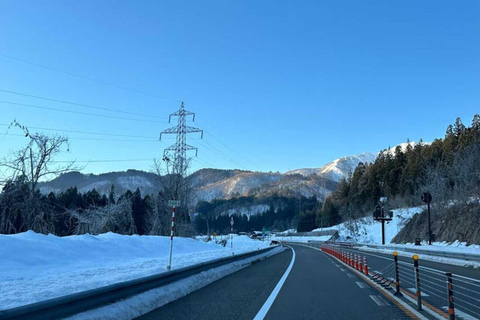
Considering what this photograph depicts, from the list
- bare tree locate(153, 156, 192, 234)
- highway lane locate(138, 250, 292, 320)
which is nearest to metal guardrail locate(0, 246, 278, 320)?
highway lane locate(138, 250, 292, 320)

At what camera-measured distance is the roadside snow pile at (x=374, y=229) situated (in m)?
86.6

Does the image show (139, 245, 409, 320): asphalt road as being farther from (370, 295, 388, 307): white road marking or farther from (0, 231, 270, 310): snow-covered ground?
(0, 231, 270, 310): snow-covered ground

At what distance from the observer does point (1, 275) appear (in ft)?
37.1

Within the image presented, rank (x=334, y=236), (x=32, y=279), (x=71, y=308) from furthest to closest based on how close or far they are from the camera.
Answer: (x=334, y=236), (x=32, y=279), (x=71, y=308)

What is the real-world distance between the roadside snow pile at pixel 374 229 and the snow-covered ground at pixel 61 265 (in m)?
74.5

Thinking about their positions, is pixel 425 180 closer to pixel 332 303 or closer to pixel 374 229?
pixel 374 229

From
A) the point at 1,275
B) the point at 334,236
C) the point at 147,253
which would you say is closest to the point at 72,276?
the point at 1,275

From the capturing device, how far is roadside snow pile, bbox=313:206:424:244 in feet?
284

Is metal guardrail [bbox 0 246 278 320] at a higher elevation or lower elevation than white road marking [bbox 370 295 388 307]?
higher

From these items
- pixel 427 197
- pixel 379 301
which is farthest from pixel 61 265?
pixel 427 197

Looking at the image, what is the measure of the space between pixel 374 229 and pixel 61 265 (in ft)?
319

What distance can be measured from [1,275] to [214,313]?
7.21 metres

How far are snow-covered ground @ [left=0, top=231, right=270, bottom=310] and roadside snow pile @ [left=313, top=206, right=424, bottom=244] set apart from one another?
74.5 m

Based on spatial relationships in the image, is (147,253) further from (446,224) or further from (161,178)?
(446,224)
